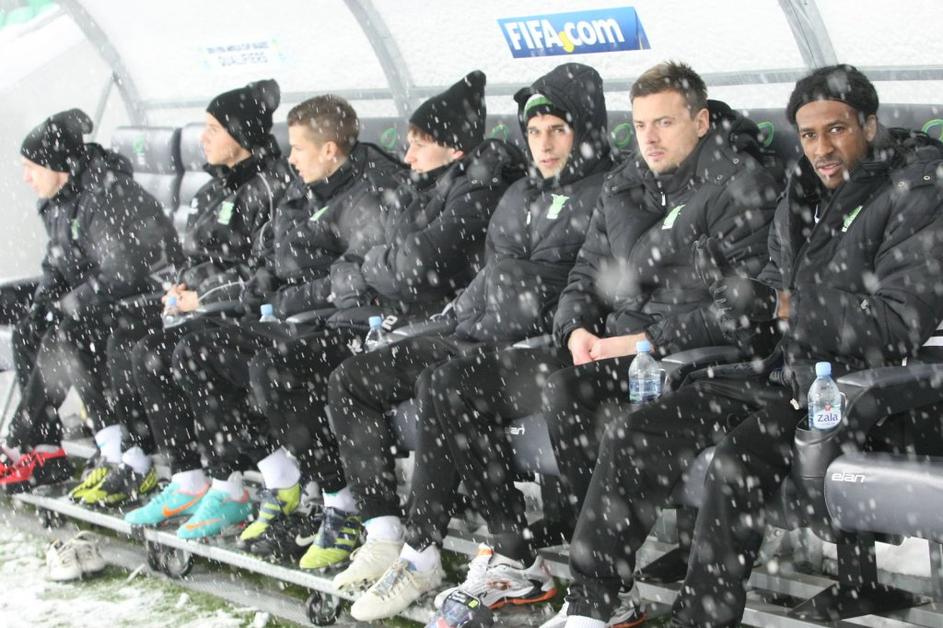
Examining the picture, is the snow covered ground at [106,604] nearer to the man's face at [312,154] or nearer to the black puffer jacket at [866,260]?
the man's face at [312,154]

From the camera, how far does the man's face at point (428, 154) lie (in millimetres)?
5453

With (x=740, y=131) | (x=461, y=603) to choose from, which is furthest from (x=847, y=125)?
(x=461, y=603)

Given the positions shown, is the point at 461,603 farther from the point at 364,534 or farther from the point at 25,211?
the point at 25,211

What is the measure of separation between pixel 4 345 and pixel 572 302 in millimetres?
4039

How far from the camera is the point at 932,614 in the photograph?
11.9ft

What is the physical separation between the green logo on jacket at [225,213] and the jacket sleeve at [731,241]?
2.82 meters

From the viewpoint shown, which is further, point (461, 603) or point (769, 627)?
point (461, 603)

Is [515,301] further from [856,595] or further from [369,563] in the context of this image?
[856,595]

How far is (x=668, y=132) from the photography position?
4.41 meters

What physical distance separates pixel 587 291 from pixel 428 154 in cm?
119

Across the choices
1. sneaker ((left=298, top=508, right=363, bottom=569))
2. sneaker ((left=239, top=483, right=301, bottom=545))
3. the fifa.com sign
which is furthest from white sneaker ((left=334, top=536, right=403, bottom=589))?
the fifa.com sign

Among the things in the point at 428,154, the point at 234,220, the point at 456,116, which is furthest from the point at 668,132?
the point at 234,220

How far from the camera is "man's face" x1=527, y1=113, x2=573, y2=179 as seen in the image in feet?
15.9

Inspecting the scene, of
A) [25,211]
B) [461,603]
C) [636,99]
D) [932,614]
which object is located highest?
[25,211]
